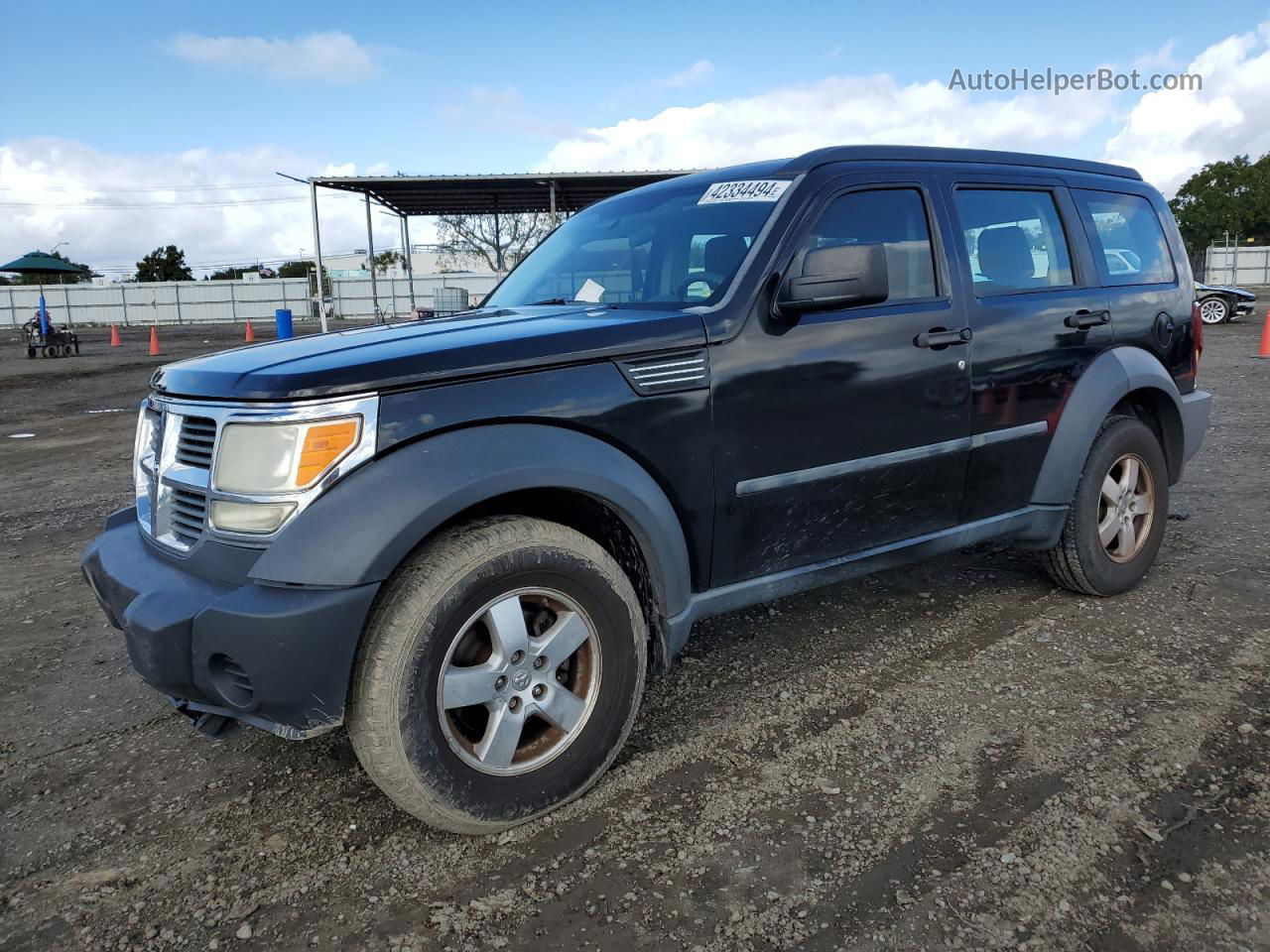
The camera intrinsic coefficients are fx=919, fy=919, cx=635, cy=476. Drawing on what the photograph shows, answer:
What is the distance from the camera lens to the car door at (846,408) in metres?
2.91

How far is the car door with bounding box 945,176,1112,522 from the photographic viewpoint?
11.6 ft

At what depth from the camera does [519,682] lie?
2486 millimetres

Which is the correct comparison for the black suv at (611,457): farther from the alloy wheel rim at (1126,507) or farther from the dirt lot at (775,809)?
the dirt lot at (775,809)

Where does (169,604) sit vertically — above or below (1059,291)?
below

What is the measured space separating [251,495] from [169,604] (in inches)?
14.0

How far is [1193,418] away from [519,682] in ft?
12.4

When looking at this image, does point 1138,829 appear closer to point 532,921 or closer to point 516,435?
point 532,921

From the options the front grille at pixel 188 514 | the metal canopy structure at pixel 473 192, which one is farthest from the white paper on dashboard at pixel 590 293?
the metal canopy structure at pixel 473 192

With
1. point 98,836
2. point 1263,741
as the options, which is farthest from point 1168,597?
point 98,836

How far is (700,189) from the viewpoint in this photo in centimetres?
354

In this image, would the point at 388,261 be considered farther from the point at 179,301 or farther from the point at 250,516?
the point at 250,516

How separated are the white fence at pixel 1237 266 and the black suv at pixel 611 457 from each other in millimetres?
43656

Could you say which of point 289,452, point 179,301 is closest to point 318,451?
point 289,452

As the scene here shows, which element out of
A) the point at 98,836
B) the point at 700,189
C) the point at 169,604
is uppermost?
the point at 700,189
